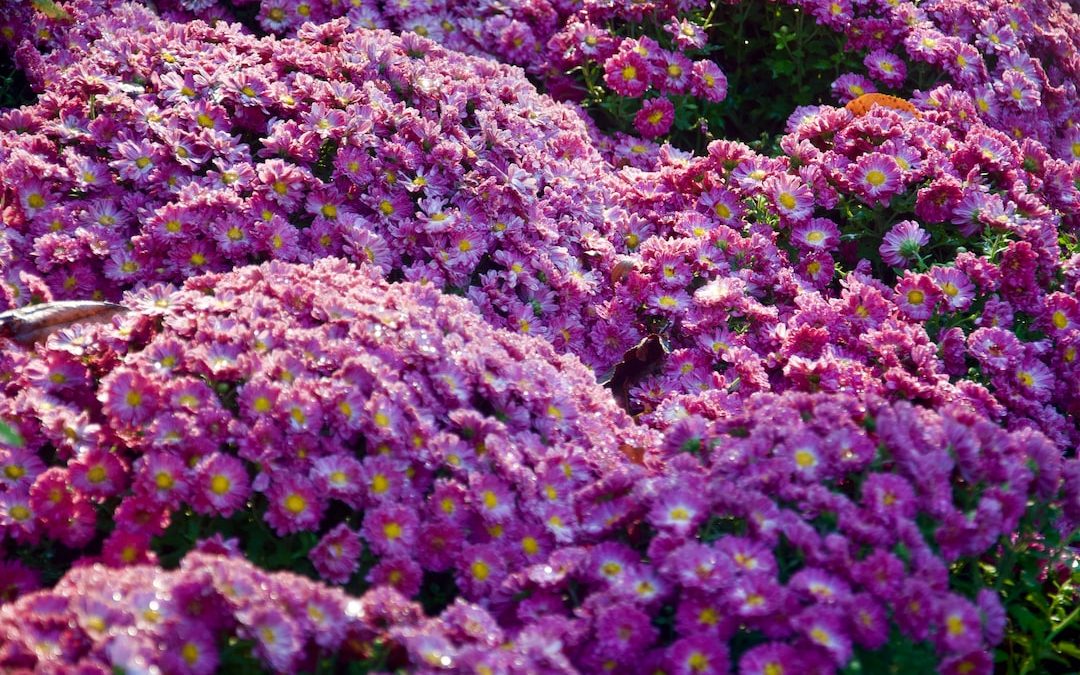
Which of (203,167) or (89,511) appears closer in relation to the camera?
(89,511)

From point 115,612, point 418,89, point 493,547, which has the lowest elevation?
point 493,547

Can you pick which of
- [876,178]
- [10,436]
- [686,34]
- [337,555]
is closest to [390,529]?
[337,555]

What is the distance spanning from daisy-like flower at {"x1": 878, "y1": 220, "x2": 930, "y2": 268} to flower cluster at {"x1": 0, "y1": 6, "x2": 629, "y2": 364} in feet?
2.71

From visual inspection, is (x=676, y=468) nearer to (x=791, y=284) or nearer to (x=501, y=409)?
(x=501, y=409)

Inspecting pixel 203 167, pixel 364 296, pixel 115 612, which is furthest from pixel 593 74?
pixel 115 612

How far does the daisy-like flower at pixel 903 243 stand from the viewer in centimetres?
319

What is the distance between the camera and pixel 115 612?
1.69m

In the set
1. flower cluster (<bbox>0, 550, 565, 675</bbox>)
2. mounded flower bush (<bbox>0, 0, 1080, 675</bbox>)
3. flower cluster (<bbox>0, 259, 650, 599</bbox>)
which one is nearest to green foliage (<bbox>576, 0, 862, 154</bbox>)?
mounded flower bush (<bbox>0, 0, 1080, 675</bbox>)

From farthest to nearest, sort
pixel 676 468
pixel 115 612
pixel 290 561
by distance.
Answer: pixel 676 468 → pixel 290 561 → pixel 115 612

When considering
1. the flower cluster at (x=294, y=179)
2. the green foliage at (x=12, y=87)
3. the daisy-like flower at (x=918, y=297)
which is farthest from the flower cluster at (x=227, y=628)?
the green foliage at (x=12, y=87)

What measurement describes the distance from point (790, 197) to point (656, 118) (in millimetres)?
773

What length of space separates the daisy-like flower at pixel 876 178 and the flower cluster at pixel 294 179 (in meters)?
0.76

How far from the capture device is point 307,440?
2.12 meters

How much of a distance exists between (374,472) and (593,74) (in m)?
2.44
